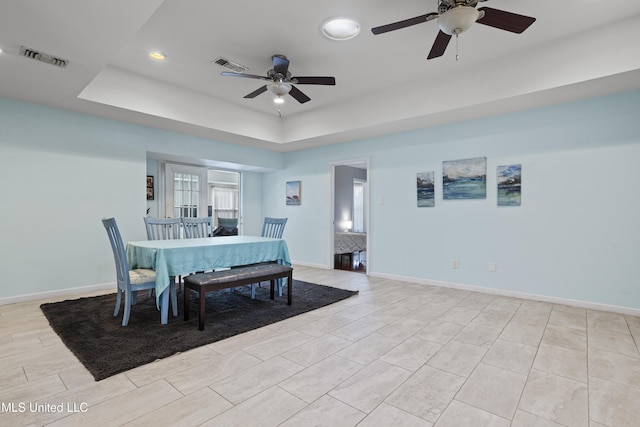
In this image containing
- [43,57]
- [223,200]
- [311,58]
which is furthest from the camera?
[223,200]

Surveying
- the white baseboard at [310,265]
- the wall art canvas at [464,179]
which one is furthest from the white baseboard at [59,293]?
the wall art canvas at [464,179]

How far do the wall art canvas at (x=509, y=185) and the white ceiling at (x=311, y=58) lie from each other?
2.64ft

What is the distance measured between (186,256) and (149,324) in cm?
72

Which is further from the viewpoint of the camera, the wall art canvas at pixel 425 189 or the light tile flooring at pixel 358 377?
the wall art canvas at pixel 425 189

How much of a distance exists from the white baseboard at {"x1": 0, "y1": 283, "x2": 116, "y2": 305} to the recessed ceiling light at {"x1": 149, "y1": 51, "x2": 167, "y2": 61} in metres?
3.18

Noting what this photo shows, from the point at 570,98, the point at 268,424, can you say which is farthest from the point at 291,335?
the point at 570,98

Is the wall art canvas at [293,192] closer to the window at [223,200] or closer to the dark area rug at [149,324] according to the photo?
the dark area rug at [149,324]

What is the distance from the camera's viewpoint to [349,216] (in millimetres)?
9555

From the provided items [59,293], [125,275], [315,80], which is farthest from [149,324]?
[315,80]

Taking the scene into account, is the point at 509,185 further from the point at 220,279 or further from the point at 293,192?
the point at 293,192

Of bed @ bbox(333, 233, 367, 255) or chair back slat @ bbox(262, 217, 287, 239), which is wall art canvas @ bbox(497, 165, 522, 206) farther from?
bed @ bbox(333, 233, 367, 255)

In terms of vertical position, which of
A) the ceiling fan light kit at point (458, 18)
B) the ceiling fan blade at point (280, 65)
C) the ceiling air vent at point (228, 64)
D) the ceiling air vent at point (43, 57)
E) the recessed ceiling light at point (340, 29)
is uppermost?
the recessed ceiling light at point (340, 29)

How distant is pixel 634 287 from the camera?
11.5 feet

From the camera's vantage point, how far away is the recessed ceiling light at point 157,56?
3.54 metres
